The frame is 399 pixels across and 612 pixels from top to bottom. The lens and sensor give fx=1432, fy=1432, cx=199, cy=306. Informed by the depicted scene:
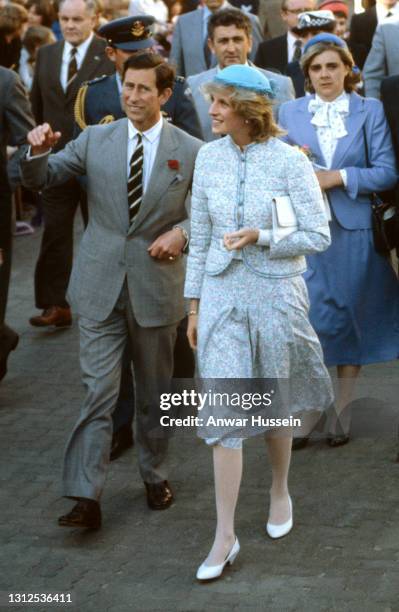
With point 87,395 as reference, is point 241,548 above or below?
below

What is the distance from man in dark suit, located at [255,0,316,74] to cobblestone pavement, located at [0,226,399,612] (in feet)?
10.9

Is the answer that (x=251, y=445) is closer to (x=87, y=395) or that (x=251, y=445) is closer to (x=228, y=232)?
(x=87, y=395)

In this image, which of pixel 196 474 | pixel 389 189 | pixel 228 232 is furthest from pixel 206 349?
pixel 389 189

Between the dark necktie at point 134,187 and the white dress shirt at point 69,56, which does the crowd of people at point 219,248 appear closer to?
the dark necktie at point 134,187

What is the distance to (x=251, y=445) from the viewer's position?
290 inches

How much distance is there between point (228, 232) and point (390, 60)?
14.4 feet

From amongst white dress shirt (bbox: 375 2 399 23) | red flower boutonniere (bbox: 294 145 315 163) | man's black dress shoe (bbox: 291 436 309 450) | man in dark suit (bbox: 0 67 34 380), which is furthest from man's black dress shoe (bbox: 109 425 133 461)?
white dress shirt (bbox: 375 2 399 23)

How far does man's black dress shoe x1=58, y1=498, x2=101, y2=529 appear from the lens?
6.19m

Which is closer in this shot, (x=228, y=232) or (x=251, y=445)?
(x=228, y=232)

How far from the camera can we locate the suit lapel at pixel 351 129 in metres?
7.14

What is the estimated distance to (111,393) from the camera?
6289 mm

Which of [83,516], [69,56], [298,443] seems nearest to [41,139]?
[83,516]

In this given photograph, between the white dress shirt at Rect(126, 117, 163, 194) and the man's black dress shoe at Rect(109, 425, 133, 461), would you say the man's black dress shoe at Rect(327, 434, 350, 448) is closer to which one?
the man's black dress shoe at Rect(109, 425, 133, 461)

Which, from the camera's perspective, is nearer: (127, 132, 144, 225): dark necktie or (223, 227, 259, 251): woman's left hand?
(223, 227, 259, 251): woman's left hand
